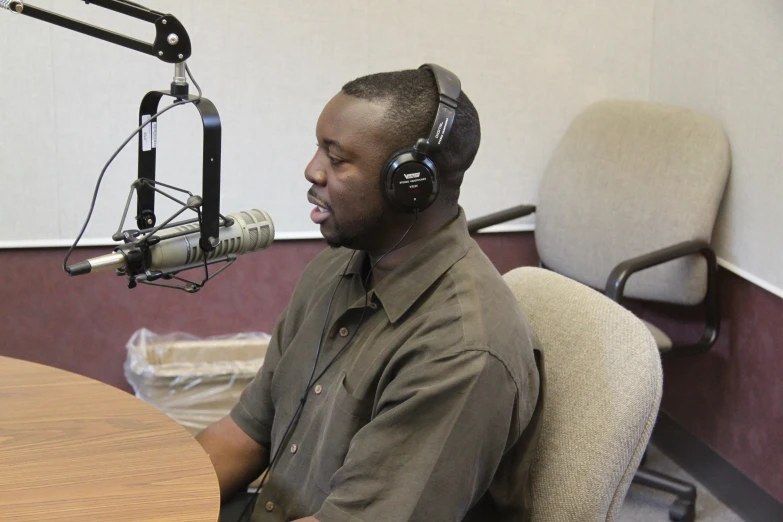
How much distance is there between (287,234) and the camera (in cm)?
261

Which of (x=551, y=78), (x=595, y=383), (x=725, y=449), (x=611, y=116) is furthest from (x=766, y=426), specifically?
(x=595, y=383)

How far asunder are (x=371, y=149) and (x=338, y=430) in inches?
15.6

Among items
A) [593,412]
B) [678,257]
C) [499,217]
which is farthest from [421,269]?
[499,217]

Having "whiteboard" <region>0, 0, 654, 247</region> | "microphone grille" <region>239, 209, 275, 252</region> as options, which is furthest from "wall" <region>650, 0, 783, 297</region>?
"microphone grille" <region>239, 209, 275, 252</region>

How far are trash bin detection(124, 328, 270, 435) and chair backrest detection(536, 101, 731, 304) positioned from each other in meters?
0.97

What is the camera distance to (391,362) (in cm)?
122

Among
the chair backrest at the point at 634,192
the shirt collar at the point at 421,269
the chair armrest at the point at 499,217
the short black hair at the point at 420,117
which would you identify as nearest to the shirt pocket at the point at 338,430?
the shirt collar at the point at 421,269

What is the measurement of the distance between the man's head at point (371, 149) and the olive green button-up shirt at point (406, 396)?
0.08m

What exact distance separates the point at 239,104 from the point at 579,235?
0.99 metres

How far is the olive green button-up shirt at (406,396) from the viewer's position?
1137 millimetres

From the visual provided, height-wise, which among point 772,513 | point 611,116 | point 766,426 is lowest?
point 772,513

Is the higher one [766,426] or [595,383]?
[595,383]

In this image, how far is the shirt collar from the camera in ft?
4.20

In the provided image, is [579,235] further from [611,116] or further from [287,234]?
[287,234]
